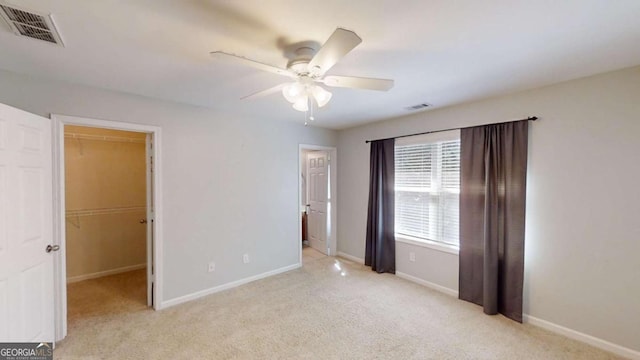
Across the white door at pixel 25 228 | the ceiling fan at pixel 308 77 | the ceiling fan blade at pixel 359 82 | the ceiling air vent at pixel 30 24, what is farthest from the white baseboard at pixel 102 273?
the ceiling fan blade at pixel 359 82

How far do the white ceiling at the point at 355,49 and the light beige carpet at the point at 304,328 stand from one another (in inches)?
94.9

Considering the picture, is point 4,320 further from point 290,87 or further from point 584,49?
point 584,49

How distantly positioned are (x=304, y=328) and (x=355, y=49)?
8.43 feet

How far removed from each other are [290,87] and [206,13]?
25.3 inches

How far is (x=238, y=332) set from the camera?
258cm

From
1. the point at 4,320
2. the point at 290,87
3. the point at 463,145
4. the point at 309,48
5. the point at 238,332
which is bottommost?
the point at 238,332

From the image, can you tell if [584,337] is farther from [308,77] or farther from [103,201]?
[103,201]

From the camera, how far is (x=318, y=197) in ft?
17.6

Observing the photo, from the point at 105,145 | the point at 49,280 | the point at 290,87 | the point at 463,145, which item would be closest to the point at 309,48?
the point at 290,87

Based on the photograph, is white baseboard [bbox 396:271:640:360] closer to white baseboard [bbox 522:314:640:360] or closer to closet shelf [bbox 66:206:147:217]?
white baseboard [bbox 522:314:640:360]

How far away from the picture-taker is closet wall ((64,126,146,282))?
387 cm

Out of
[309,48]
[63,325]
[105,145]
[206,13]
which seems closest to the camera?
[206,13]

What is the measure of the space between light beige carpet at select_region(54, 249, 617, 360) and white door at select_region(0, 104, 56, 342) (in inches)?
18.9

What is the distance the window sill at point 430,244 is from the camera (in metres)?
3.40
